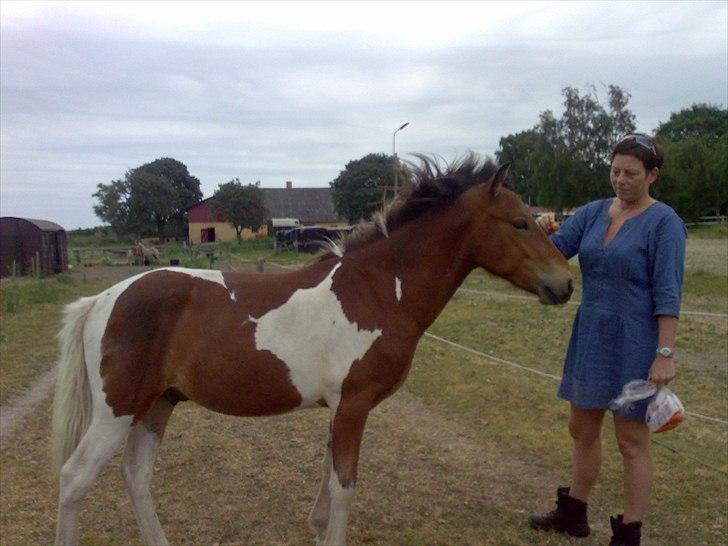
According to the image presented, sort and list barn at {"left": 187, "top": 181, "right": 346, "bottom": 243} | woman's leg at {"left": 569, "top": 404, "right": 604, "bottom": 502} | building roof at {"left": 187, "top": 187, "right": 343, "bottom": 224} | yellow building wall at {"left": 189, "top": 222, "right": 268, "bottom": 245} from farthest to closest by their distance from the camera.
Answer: building roof at {"left": 187, "top": 187, "right": 343, "bottom": 224} → barn at {"left": 187, "top": 181, "right": 346, "bottom": 243} → yellow building wall at {"left": 189, "top": 222, "right": 268, "bottom": 245} → woman's leg at {"left": 569, "top": 404, "right": 604, "bottom": 502}

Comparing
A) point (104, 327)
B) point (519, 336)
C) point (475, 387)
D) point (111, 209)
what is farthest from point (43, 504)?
point (111, 209)

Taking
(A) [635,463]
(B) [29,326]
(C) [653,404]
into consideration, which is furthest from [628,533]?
(B) [29,326]

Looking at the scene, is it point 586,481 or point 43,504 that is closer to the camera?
point 586,481

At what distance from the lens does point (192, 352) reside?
327 centimetres

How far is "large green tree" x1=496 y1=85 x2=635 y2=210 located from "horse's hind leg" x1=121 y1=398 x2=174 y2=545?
694 inches

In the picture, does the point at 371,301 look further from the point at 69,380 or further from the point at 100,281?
the point at 100,281

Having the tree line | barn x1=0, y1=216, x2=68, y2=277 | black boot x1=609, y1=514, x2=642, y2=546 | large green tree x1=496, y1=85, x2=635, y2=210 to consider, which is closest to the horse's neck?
black boot x1=609, y1=514, x2=642, y2=546

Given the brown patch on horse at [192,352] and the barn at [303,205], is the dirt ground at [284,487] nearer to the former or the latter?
the brown patch on horse at [192,352]

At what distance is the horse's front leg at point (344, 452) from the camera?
320 cm

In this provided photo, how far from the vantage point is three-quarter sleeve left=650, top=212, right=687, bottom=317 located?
3295 millimetres

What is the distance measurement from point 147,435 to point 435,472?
7.62 ft

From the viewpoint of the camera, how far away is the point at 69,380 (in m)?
3.41

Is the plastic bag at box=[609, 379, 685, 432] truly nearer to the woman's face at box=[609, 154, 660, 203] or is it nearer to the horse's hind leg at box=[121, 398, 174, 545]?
the woman's face at box=[609, 154, 660, 203]

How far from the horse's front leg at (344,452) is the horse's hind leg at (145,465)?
1.04m
